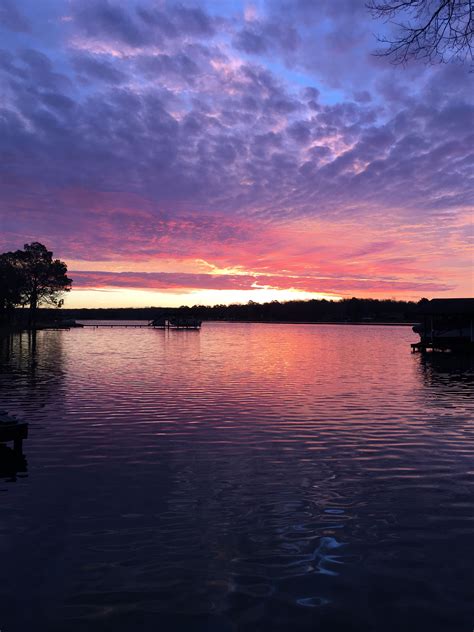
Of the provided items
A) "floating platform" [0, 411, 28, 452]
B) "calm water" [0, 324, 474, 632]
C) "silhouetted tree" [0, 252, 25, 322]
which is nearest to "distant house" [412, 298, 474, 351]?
"calm water" [0, 324, 474, 632]

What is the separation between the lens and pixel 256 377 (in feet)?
103

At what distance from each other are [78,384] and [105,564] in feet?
69.8

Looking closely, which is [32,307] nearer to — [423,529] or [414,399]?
[414,399]

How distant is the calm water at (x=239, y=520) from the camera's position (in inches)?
239

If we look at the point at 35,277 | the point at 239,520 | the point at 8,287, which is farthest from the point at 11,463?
the point at 35,277

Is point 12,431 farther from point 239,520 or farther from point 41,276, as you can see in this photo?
point 41,276

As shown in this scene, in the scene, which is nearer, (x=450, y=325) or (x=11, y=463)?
(x=11, y=463)

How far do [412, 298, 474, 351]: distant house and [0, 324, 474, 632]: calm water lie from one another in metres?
32.3

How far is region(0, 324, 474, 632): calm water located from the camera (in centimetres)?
607

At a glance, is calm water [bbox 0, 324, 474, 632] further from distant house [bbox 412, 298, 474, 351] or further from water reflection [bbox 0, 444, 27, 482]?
distant house [bbox 412, 298, 474, 351]

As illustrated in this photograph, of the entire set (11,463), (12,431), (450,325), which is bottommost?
(11,463)

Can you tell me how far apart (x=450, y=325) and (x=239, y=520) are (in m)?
57.8

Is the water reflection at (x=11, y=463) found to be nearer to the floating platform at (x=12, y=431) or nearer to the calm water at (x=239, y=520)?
the calm water at (x=239, y=520)

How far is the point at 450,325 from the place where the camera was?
60531 mm
